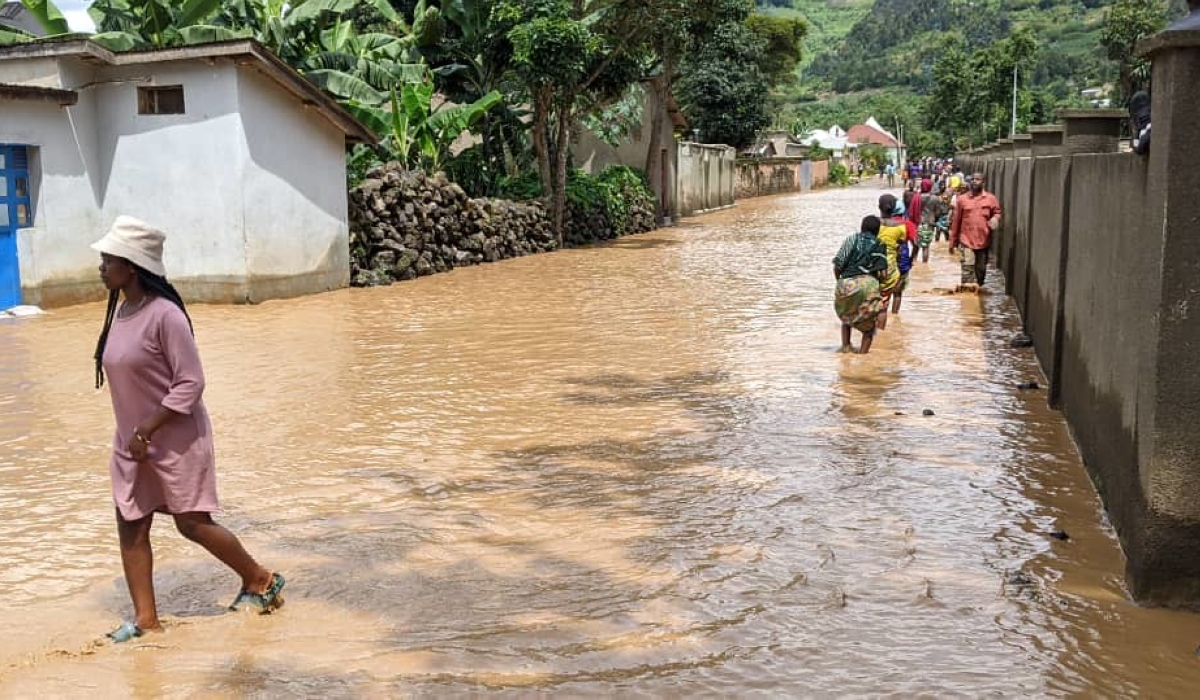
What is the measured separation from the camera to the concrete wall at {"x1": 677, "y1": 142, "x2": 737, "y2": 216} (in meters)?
40.5

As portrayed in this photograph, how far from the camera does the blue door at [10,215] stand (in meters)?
15.4

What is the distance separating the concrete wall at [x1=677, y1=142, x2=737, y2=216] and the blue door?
85.9 feet

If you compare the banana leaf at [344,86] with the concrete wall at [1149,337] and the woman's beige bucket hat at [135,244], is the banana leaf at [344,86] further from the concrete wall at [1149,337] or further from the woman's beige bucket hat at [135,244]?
the woman's beige bucket hat at [135,244]

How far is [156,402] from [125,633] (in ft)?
3.15

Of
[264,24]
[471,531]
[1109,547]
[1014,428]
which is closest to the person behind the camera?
[1109,547]

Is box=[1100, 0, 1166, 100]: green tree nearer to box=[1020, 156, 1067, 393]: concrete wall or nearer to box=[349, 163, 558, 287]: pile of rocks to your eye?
box=[349, 163, 558, 287]: pile of rocks

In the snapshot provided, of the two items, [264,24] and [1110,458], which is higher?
[264,24]

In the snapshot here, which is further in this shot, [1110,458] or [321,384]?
[321,384]

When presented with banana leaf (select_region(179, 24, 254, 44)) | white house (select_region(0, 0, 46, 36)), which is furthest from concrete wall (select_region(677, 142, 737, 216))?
banana leaf (select_region(179, 24, 254, 44))

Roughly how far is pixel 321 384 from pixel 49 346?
4.35 meters

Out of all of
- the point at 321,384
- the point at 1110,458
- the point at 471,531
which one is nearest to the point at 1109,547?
the point at 1110,458

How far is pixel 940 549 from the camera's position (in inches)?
→ 226

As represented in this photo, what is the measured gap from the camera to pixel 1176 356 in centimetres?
479

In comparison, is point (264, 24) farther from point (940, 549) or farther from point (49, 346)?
point (940, 549)
